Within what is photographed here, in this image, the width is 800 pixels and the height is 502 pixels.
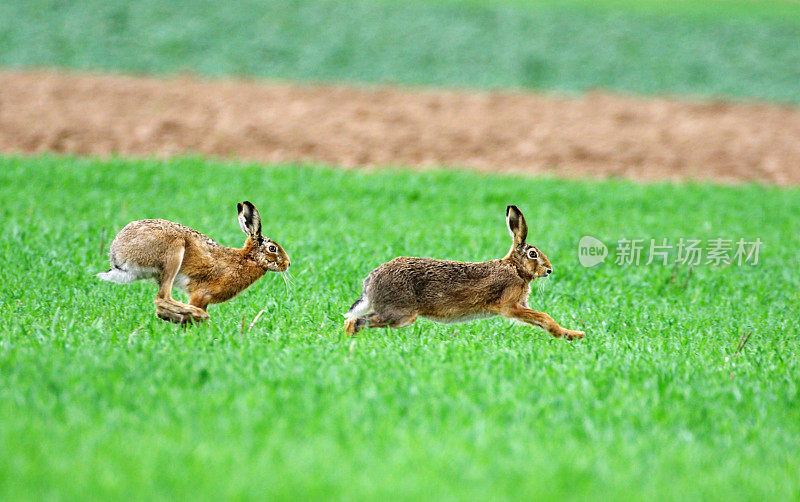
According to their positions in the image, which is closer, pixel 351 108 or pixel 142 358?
pixel 142 358

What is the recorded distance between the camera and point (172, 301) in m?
7.04

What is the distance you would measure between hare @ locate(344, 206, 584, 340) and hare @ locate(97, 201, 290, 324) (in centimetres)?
87

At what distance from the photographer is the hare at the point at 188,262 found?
6871 mm

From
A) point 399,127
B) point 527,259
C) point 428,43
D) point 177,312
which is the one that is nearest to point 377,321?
point 527,259

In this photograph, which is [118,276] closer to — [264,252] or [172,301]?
[172,301]

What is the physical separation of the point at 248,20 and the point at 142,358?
28.0 m

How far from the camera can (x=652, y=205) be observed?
14391mm

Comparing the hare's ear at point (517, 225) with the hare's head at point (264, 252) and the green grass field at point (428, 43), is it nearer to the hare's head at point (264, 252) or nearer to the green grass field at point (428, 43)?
the hare's head at point (264, 252)

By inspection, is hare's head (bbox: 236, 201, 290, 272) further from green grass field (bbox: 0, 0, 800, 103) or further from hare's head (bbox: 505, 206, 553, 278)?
green grass field (bbox: 0, 0, 800, 103)

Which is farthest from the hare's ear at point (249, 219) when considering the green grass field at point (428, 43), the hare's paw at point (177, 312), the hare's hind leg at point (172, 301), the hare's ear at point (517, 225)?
the green grass field at point (428, 43)

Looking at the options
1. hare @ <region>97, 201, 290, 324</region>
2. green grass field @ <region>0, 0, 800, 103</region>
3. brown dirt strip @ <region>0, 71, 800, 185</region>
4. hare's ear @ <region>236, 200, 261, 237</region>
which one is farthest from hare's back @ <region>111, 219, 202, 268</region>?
green grass field @ <region>0, 0, 800, 103</region>

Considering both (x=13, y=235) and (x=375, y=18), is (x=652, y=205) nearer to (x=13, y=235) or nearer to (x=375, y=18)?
(x=13, y=235)

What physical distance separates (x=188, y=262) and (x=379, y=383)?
1.99 meters

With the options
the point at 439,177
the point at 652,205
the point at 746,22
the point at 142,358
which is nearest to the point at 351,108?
the point at 439,177
